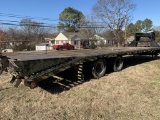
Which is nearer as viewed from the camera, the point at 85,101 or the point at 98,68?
the point at 85,101

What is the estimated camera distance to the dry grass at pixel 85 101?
509 centimetres

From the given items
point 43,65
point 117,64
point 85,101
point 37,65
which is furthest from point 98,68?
point 37,65

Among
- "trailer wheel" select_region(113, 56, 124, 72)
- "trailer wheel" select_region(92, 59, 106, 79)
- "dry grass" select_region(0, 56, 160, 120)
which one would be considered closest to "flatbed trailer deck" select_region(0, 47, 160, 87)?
"trailer wheel" select_region(92, 59, 106, 79)

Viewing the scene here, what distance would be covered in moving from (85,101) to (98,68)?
315cm

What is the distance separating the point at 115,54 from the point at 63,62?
3.53 meters

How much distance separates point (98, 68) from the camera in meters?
8.98

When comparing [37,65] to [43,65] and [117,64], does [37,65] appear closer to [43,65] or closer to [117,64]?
[43,65]

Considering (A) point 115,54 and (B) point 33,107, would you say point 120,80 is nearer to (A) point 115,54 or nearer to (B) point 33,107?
(A) point 115,54

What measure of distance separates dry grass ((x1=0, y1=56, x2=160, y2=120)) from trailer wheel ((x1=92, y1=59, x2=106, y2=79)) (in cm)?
40

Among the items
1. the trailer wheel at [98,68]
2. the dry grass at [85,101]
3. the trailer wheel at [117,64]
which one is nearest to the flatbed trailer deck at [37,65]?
the trailer wheel at [98,68]

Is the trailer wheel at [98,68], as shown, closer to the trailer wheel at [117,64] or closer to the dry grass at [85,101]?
the dry grass at [85,101]

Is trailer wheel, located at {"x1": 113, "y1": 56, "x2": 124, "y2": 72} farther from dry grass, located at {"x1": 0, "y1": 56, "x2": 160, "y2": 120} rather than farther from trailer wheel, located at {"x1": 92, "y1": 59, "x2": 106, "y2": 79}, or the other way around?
dry grass, located at {"x1": 0, "y1": 56, "x2": 160, "y2": 120}

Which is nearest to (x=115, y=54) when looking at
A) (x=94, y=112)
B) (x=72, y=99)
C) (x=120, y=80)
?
(x=120, y=80)

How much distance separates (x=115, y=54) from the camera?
966 centimetres
